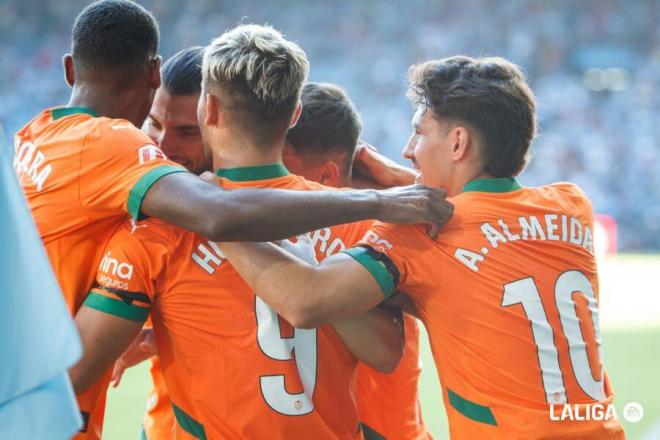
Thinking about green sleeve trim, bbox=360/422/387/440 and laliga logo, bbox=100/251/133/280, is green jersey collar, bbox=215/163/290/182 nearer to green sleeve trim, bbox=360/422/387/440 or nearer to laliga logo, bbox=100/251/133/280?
laliga logo, bbox=100/251/133/280

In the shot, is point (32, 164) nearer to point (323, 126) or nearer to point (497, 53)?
point (323, 126)

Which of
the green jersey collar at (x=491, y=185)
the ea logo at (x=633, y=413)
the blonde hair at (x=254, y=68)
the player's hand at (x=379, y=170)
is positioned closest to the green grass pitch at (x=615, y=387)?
the ea logo at (x=633, y=413)

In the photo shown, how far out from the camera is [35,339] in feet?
5.46

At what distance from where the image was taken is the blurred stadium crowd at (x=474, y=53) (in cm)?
2038

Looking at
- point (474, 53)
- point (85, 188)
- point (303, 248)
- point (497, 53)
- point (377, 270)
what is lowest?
point (85, 188)

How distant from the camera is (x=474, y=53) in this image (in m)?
21.6

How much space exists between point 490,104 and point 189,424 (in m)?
1.30

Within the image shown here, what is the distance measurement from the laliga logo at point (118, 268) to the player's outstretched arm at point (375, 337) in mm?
591

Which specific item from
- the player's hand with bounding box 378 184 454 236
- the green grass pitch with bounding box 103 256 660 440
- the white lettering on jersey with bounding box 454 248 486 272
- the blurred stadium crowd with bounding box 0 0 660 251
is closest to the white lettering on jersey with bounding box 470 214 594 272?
the white lettering on jersey with bounding box 454 248 486 272

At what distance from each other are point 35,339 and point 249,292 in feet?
2.79

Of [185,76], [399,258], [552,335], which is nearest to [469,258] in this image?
[399,258]

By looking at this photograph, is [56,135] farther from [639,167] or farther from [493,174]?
[639,167]

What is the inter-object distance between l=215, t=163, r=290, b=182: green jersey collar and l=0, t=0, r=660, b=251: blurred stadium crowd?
18.1m

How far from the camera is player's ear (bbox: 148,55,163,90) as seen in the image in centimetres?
268
